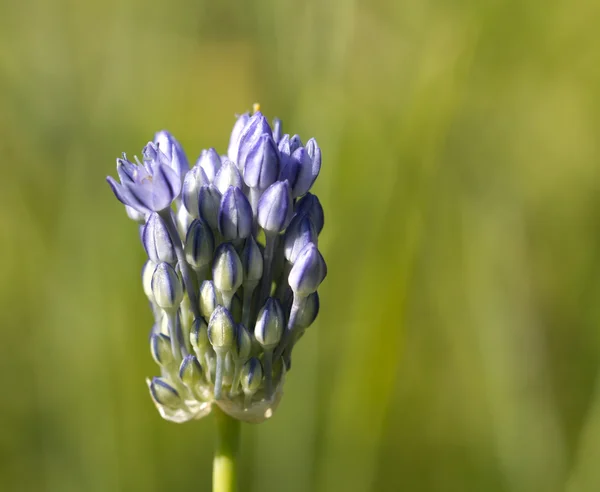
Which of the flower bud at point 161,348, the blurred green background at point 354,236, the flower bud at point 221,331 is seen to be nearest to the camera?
the flower bud at point 221,331

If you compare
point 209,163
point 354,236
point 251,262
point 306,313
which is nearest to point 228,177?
point 209,163

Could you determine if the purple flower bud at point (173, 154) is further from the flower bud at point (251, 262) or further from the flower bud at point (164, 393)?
the flower bud at point (164, 393)

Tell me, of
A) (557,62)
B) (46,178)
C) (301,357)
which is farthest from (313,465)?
(557,62)

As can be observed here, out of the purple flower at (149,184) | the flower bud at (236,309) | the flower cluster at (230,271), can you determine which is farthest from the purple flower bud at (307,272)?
the purple flower at (149,184)

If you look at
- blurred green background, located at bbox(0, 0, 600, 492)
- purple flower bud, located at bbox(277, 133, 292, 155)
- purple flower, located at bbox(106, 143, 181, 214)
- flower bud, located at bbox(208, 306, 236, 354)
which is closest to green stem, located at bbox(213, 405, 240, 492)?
flower bud, located at bbox(208, 306, 236, 354)

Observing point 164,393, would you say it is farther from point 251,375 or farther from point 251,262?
point 251,262

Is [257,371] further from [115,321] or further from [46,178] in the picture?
[46,178]
